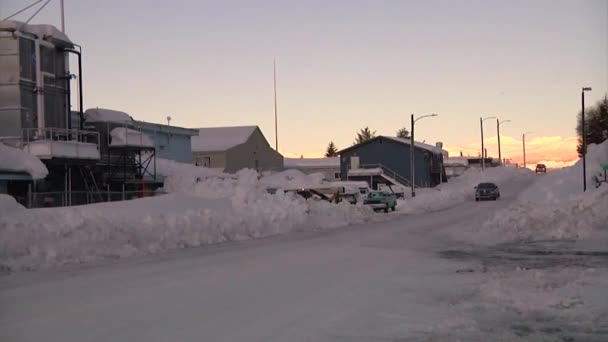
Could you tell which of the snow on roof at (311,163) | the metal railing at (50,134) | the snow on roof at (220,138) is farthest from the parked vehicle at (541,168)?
the metal railing at (50,134)

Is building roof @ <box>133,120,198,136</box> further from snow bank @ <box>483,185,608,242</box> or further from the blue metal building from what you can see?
snow bank @ <box>483,185,608,242</box>

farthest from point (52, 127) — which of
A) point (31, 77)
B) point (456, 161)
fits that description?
point (456, 161)

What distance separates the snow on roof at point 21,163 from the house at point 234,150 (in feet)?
129

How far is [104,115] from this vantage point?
40.0 meters

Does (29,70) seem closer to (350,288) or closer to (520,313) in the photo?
(350,288)

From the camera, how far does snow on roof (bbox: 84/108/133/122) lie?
128 feet

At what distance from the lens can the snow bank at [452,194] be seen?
50.0m

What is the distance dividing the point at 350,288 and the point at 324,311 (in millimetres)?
2215

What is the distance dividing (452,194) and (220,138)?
26.9m

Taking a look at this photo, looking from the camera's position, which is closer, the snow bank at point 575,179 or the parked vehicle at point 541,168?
the snow bank at point 575,179

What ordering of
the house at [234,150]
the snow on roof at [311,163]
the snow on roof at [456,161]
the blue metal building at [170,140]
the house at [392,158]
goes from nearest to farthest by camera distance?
the blue metal building at [170,140], the house at [234,150], the house at [392,158], the snow on roof at [311,163], the snow on roof at [456,161]

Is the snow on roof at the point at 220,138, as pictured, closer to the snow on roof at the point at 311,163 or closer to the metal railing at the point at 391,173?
the metal railing at the point at 391,173

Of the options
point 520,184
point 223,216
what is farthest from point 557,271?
point 520,184

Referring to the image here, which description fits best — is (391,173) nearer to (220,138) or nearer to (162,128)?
(220,138)
